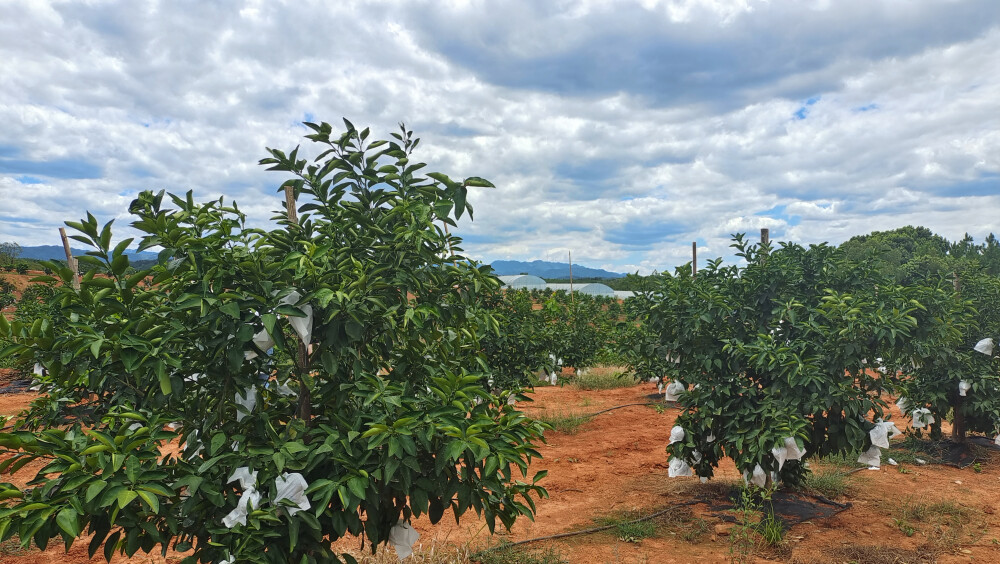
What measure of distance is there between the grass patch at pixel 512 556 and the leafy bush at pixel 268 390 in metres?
1.59

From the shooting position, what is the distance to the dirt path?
174 inches

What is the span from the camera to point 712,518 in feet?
17.0

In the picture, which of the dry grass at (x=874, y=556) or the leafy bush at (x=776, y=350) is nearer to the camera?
the dry grass at (x=874, y=556)

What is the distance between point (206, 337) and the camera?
2.34m

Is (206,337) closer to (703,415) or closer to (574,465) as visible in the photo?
(703,415)

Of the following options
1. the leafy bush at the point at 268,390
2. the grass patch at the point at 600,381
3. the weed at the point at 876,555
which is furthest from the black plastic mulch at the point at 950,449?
the leafy bush at the point at 268,390

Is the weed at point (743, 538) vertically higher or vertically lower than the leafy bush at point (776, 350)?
lower

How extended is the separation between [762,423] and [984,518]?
8.65ft

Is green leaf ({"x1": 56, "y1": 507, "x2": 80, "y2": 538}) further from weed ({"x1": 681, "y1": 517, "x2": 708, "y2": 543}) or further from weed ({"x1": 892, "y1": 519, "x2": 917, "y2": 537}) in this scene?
weed ({"x1": 892, "y1": 519, "x2": 917, "y2": 537})

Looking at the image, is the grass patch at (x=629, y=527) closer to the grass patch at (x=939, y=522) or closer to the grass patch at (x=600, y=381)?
the grass patch at (x=939, y=522)

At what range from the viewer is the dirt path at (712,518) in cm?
441

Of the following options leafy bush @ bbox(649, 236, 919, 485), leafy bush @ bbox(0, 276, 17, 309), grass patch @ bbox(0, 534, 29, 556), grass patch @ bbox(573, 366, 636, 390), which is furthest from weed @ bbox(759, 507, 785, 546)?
leafy bush @ bbox(0, 276, 17, 309)

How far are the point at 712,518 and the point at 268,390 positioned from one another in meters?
4.13

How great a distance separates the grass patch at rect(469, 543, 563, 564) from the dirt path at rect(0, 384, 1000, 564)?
16 centimetres
